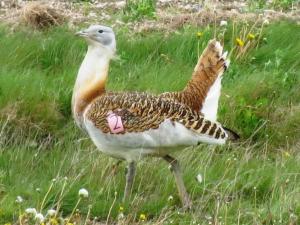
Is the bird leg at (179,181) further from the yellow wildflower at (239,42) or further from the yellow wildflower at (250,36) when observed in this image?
the yellow wildflower at (250,36)

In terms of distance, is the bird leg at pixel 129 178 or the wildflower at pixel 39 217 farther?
the bird leg at pixel 129 178

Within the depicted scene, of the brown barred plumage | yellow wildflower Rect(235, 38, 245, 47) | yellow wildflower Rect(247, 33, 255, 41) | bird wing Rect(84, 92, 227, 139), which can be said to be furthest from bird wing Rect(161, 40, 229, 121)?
yellow wildflower Rect(247, 33, 255, 41)

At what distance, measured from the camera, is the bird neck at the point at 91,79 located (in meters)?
6.49

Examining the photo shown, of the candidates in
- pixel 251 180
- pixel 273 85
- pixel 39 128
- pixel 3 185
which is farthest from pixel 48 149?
pixel 273 85

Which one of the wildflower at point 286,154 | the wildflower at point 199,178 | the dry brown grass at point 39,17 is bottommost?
the wildflower at point 286,154

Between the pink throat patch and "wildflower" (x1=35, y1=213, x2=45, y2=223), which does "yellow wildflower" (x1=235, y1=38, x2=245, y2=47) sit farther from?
"wildflower" (x1=35, y1=213, x2=45, y2=223)

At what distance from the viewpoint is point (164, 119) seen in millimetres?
6301

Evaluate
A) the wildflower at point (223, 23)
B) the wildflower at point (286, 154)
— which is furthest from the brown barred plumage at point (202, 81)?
the wildflower at point (223, 23)

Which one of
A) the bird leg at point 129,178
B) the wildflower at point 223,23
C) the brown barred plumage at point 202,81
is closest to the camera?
the bird leg at point 129,178

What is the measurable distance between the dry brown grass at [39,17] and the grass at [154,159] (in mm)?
303

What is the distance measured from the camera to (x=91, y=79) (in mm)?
6520

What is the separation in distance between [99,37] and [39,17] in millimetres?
3167

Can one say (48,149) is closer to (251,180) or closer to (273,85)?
(251,180)

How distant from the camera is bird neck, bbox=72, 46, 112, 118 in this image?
649 cm
